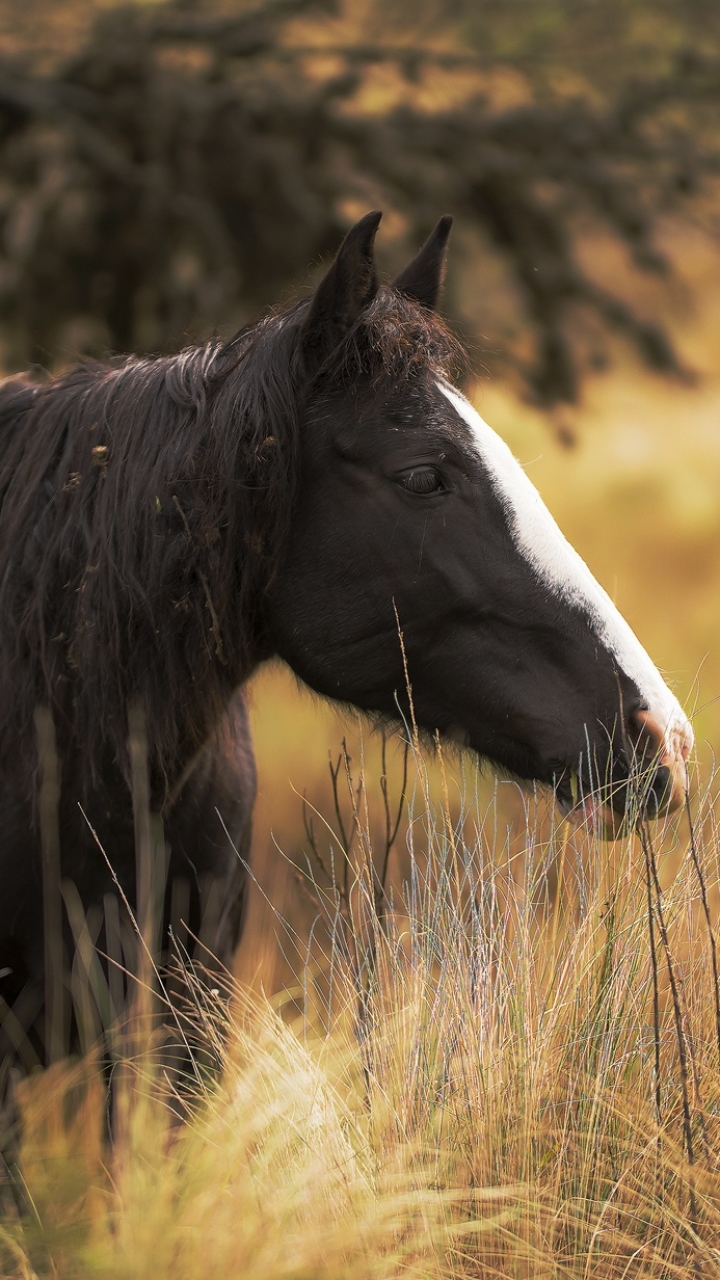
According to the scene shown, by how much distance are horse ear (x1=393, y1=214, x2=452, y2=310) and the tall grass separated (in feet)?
4.35

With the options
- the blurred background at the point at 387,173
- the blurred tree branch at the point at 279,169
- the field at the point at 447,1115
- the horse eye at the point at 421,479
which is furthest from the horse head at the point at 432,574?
the blurred tree branch at the point at 279,169

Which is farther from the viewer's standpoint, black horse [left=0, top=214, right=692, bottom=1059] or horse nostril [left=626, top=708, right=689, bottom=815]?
black horse [left=0, top=214, right=692, bottom=1059]

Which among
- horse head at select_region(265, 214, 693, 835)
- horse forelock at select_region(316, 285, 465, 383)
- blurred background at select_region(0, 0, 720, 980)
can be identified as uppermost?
blurred background at select_region(0, 0, 720, 980)

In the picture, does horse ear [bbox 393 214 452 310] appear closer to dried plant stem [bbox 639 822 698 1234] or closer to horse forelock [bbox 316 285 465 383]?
horse forelock [bbox 316 285 465 383]

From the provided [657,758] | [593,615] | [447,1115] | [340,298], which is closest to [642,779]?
[657,758]

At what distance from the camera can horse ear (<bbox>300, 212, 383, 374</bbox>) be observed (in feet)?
7.74

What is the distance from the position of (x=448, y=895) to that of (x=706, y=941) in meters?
0.51

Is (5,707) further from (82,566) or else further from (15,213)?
(15,213)

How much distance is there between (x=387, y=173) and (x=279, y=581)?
3.57m

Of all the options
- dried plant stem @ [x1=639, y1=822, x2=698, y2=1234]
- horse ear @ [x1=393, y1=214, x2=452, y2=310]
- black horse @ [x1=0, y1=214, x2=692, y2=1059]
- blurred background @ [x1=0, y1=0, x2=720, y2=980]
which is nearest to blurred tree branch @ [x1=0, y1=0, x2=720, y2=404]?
blurred background @ [x1=0, y1=0, x2=720, y2=980]

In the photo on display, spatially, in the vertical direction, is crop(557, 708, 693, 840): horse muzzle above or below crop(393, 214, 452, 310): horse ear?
below

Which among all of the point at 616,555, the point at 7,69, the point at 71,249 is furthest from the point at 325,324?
the point at 616,555

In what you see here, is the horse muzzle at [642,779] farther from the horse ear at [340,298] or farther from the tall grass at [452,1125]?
the horse ear at [340,298]

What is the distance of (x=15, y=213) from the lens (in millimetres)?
4793
